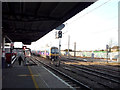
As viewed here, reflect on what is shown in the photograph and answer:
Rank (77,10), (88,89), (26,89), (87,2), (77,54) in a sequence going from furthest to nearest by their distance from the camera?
(77,54)
(77,10)
(87,2)
(88,89)
(26,89)

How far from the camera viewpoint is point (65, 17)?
48.9ft

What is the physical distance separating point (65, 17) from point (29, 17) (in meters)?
3.54

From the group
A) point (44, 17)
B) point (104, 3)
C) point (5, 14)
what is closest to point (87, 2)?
point (104, 3)

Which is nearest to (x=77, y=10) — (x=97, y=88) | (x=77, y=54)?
(x=97, y=88)

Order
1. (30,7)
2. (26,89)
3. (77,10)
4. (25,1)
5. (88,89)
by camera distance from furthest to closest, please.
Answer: (30,7) → (77,10) → (25,1) → (88,89) → (26,89)

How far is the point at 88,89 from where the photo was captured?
8.88 m

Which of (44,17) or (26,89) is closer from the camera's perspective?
(26,89)

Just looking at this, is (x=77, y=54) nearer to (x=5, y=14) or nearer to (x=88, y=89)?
(x=5, y=14)

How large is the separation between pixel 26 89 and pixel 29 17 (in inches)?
369

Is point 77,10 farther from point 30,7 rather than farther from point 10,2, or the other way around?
point 10,2

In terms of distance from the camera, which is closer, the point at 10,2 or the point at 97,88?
the point at 97,88

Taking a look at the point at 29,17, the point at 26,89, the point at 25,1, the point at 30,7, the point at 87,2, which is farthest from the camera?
the point at 29,17

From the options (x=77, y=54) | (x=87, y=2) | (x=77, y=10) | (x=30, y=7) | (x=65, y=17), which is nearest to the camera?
(x=87, y=2)

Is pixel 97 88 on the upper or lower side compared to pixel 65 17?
lower
